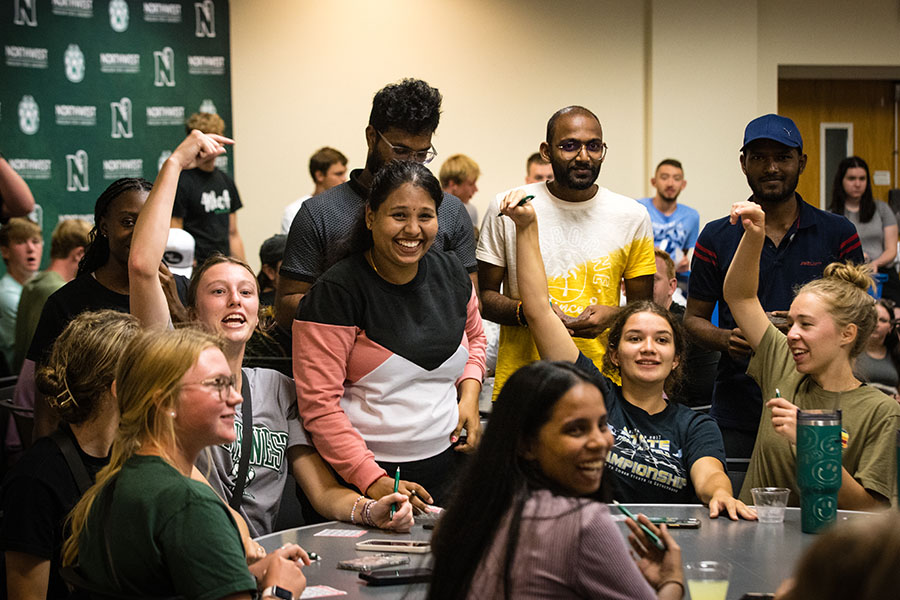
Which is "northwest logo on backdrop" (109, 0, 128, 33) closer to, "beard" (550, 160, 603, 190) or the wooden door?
"beard" (550, 160, 603, 190)

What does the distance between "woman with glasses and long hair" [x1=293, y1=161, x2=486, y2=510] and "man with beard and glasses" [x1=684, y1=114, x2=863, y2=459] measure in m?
0.99

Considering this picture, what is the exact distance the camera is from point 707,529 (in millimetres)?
2371

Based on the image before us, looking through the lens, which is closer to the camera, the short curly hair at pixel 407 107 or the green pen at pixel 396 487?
the green pen at pixel 396 487

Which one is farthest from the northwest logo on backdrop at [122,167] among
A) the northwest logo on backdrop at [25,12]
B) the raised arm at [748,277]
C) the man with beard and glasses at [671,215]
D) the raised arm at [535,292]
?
the raised arm at [748,277]

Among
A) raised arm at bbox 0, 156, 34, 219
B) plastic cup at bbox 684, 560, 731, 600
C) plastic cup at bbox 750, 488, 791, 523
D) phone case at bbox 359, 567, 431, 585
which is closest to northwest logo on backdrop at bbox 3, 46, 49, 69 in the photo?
raised arm at bbox 0, 156, 34, 219

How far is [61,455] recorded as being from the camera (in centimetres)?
224

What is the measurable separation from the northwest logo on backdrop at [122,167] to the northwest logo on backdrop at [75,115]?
27cm

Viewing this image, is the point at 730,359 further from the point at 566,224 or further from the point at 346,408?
the point at 346,408

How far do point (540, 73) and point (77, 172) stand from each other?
3.44 metres

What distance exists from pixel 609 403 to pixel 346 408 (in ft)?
2.34

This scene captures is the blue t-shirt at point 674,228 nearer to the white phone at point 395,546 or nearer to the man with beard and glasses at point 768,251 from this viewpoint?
the man with beard and glasses at point 768,251

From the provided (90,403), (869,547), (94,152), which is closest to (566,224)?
(90,403)

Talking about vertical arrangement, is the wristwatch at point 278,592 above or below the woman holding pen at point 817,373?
below

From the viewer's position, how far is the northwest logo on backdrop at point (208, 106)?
7102 millimetres
